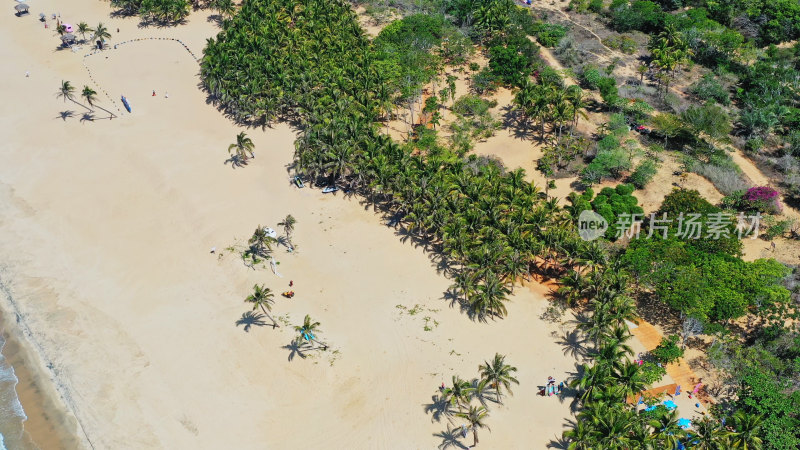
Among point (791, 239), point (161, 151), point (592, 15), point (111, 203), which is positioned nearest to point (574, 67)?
point (592, 15)

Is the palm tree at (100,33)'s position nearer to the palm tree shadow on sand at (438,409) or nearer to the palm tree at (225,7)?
the palm tree at (225,7)

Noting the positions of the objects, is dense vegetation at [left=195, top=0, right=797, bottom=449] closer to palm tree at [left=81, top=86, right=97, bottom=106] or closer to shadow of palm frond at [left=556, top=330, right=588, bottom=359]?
shadow of palm frond at [left=556, top=330, right=588, bottom=359]

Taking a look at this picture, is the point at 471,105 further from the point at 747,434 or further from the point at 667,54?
the point at 747,434

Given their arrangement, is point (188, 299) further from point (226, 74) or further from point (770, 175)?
point (770, 175)

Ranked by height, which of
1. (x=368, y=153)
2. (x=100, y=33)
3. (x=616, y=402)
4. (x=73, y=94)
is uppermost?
(x=368, y=153)

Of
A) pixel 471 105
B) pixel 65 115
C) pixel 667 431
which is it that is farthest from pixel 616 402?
pixel 65 115

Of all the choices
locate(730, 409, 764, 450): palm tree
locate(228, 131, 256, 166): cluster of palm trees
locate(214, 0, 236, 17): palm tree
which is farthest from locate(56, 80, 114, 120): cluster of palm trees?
locate(730, 409, 764, 450): palm tree

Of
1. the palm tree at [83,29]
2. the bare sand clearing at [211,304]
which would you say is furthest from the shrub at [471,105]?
the palm tree at [83,29]
